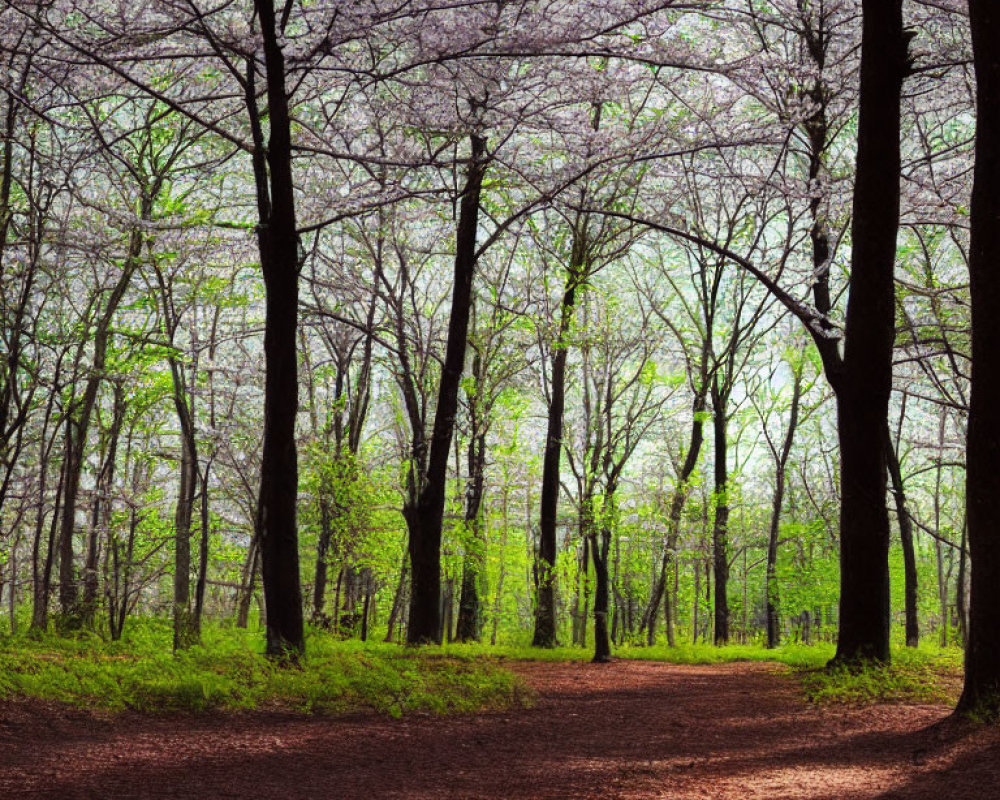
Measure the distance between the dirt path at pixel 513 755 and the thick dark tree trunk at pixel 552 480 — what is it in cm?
688

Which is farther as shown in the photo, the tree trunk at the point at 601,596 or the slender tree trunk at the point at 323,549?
the slender tree trunk at the point at 323,549

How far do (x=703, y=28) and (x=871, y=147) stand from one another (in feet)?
13.9

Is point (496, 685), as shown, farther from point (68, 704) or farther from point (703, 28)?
point (703, 28)

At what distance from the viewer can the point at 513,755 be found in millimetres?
4699

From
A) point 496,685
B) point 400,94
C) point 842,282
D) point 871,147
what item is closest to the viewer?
point 496,685

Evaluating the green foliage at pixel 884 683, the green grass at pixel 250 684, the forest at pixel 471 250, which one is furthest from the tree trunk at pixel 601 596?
the green grass at pixel 250 684

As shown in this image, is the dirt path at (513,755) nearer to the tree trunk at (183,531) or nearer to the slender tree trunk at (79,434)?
the tree trunk at (183,531)

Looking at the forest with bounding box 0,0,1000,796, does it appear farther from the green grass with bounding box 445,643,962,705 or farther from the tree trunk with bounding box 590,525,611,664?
the green grass with bounding box 445,643,962,705

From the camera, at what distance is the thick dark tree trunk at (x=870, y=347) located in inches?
293

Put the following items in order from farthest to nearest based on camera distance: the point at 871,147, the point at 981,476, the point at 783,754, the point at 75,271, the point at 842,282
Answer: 1. the point at 842,282
2. the point at 75,271
3. the point at 871,147
4. the point at 981,476
5. the point at 783,754

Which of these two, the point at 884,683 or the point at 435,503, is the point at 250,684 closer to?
the point at 884,683

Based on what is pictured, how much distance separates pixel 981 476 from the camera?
17.0 feet

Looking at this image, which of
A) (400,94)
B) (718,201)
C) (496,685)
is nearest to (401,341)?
(400,94)

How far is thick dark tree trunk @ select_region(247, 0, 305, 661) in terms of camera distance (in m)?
7.62
